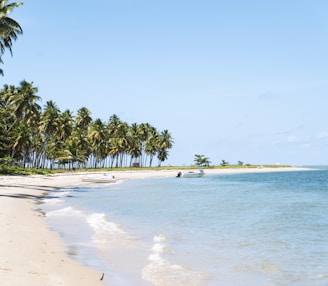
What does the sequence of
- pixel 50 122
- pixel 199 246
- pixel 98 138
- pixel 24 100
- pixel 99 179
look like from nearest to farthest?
pixel 199 246 → pixel 99 179 → pixel 24 100 → pixel 50 122 → pixel 98 138

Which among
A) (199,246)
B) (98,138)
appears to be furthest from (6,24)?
(98,138)

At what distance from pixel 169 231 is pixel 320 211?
13.7 metres

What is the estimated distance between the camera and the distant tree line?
74.1 m

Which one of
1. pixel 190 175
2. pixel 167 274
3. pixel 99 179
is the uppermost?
pixel 190 175

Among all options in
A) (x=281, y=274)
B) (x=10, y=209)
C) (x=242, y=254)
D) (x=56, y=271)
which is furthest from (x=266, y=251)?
(x=10, y=209)

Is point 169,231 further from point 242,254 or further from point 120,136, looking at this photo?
point 120,136

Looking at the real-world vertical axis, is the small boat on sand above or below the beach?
above

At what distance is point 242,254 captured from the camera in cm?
1292

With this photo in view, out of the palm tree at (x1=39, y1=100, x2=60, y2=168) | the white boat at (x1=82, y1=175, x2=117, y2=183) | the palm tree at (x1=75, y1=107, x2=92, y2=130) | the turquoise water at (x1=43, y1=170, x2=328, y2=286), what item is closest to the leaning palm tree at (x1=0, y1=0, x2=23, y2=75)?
the turquoise water at (x1=43, y1=170, x2=328, y2=286)

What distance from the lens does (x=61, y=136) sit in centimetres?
9694

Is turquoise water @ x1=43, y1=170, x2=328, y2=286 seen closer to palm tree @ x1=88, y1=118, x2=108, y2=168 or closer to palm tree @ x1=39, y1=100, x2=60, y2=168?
palm tree @ x1=39, y1=100, x2=60, y2=168

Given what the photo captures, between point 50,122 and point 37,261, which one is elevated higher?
point 50,122

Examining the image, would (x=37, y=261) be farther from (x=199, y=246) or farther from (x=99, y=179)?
(x=99, y=179)

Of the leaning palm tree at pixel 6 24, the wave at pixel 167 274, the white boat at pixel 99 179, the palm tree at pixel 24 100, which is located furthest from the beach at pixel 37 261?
the palm tree at pixel 24 100
